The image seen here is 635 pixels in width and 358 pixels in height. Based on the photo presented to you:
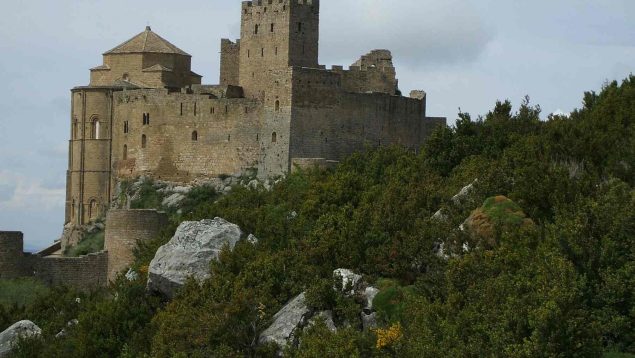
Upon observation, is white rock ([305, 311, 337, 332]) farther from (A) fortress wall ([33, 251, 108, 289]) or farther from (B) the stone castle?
(B) the stone castle

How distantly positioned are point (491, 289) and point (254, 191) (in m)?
22.5

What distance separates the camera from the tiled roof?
230ft

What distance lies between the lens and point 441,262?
126 feet

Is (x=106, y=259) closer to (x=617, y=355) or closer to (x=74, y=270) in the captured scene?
(x=74, y=270)

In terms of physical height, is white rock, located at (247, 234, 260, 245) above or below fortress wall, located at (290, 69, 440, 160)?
below

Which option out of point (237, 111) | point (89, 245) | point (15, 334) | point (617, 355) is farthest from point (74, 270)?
point (617, 355)

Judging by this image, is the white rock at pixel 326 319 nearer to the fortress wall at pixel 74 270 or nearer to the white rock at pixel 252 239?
the white rock at pixel 252 239

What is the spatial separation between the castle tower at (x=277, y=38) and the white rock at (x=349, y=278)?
26.8 meters

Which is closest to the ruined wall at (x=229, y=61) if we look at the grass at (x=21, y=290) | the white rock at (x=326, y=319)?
the grass at (x=21, y=290)

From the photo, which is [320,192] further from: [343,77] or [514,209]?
[343,77]

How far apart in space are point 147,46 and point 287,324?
110 ft

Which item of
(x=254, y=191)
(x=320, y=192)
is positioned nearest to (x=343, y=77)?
(x=254, y=191)

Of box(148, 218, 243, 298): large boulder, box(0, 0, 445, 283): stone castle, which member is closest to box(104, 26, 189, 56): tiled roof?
box(0, 0, 445, 283): stone castle

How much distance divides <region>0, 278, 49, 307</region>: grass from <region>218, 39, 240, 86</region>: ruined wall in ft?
67.6
